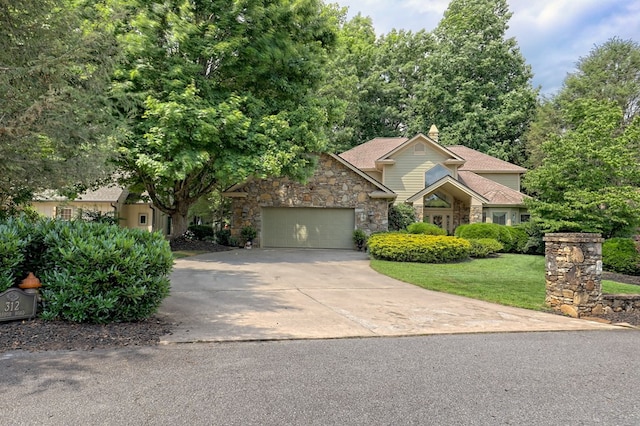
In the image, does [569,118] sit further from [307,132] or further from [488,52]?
[488,52]

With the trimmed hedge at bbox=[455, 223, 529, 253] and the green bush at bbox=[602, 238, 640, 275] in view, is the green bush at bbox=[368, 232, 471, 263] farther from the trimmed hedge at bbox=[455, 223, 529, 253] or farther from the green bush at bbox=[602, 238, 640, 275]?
the green bush at bbox=[602, 238, 640, 275]

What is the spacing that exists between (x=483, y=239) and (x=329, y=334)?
42.0ft

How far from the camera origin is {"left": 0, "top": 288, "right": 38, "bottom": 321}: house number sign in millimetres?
4707

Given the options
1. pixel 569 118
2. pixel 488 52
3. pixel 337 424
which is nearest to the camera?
pixel 337 424

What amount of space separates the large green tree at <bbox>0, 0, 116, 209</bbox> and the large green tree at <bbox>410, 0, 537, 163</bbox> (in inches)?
1140

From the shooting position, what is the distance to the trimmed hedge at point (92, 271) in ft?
15.6

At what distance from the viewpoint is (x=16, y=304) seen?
15.7 ft

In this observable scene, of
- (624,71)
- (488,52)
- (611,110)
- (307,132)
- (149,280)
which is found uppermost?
(488,52)

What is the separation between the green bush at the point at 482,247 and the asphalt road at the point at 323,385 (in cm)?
1088

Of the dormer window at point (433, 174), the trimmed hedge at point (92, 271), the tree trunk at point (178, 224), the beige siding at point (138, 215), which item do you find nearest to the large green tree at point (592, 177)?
Answer: the dormer window at point (433, 174)

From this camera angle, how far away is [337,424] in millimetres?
2803

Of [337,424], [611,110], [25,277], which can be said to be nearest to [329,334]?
[337,424]

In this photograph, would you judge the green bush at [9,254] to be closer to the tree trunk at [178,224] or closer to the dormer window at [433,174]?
the tree trunk at [178,224]

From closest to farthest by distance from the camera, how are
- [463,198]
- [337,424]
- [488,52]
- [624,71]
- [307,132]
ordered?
[337,424]
[307,132]
[463,198]
[624,71]
[488,52]
